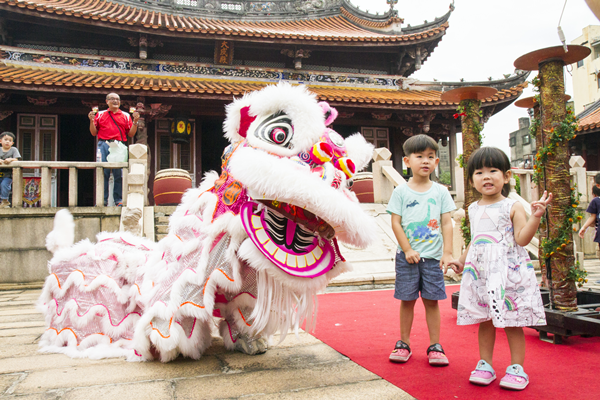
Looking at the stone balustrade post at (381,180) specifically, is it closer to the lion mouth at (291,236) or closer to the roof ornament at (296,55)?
the roof ornament at (296,55)

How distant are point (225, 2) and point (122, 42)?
3.95 meters

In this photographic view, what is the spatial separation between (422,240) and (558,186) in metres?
1.26

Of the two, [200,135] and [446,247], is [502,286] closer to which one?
[446,247]

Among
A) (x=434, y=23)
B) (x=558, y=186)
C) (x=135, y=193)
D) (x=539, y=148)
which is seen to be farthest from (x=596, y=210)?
(x=434, y=23)

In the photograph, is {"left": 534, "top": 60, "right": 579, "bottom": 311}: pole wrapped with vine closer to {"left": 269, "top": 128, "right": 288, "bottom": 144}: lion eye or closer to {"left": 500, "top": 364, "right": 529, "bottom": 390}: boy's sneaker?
{"left": 500, "top": 364, "right": 529, "bottom": 390}: boy's sneaker

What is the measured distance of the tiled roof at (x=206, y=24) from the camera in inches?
347

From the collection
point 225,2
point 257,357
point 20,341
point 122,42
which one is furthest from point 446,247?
point 225,2

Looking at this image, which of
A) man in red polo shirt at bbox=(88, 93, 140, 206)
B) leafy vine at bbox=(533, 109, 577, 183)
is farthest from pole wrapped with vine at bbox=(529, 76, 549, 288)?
man in red polo shirt at bbox=(88, 93, 140, 206)

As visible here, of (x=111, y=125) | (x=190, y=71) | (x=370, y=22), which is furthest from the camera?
(x=370, y=22)

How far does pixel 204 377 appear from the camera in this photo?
76.6 inches

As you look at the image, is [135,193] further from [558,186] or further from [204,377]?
[558,186]

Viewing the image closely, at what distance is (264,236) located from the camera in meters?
1.88

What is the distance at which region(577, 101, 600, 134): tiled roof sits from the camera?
41.9 ft

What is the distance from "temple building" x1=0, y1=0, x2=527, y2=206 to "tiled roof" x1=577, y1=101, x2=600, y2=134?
380 centimetres
